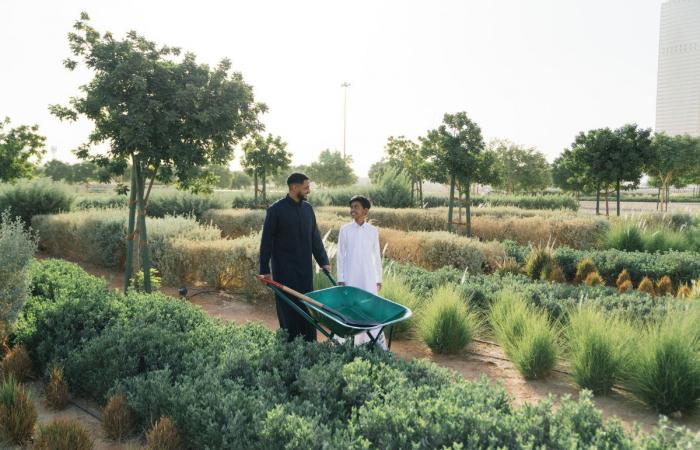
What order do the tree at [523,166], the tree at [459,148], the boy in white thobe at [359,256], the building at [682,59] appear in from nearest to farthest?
the boy in white thobe at [359,256] → the tree at [459,148] → the tree at [523,166] → the building at [682,59]

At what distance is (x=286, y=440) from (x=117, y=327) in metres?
2.55

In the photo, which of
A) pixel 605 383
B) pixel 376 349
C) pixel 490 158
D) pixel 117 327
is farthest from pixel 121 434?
pixel 490 158

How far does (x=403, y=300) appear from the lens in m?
6.28

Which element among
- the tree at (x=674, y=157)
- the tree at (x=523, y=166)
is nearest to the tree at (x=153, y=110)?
the tree at (x=674, y=157)

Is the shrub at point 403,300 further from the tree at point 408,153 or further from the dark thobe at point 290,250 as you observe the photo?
the tree at point 408,153

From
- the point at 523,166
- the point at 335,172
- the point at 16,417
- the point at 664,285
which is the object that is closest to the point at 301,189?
the point at 16,417

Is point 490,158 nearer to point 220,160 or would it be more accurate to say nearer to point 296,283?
point 220,160

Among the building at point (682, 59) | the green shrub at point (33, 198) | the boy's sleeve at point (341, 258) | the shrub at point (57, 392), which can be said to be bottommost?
the shrub at point (57, 392)

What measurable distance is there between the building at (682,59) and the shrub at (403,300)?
21392cm

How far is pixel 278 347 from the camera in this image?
3.92 meters

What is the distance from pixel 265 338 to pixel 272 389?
1.07 meters

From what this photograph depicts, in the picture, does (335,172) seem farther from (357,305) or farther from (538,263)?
(357,305)

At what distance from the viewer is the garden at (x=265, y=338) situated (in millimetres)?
2760

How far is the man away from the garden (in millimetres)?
266
